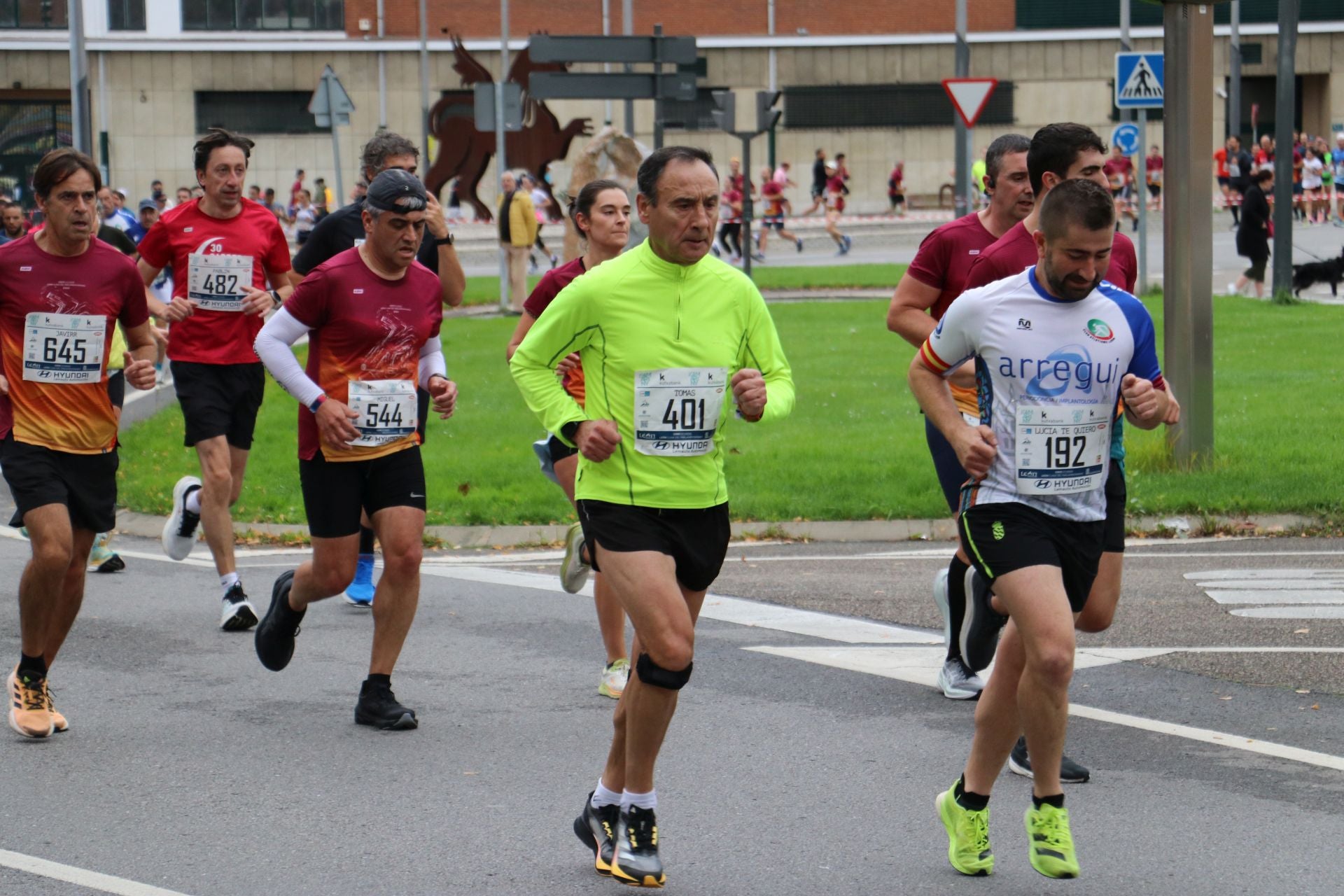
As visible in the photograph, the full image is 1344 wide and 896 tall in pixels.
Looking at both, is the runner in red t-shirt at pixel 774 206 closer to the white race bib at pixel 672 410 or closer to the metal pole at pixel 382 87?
the metal pole at pixel 382 87

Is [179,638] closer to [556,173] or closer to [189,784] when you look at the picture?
[189,784]

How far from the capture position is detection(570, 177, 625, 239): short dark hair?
24.0ft

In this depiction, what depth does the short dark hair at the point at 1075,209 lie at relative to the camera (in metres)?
4.81

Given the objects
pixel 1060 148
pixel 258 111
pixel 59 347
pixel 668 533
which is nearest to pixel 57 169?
pixel 59 347

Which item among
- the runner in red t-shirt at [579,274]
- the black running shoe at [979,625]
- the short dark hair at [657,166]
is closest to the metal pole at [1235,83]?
the runner in red t-shirt at [579,274]

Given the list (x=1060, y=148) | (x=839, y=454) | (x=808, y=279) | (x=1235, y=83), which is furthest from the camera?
(x=1235, y=83)

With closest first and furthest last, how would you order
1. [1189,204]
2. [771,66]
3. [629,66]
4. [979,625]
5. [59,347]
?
[979,625] → [59,347] → [1189,204] → [629,66] → [771,66]

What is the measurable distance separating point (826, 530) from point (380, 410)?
199 inches

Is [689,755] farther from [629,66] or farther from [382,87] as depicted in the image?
[382,87]

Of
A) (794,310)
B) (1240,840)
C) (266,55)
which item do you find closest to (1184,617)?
(1240,840)

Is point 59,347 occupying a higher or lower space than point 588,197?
lower

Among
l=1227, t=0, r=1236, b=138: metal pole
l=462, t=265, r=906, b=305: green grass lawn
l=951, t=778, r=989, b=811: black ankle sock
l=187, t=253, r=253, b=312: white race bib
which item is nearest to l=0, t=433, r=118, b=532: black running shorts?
l=187, t=253, r=253, b=312: white race bib

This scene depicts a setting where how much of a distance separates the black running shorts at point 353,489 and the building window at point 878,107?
51.8 metres

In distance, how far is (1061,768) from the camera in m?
5.96
